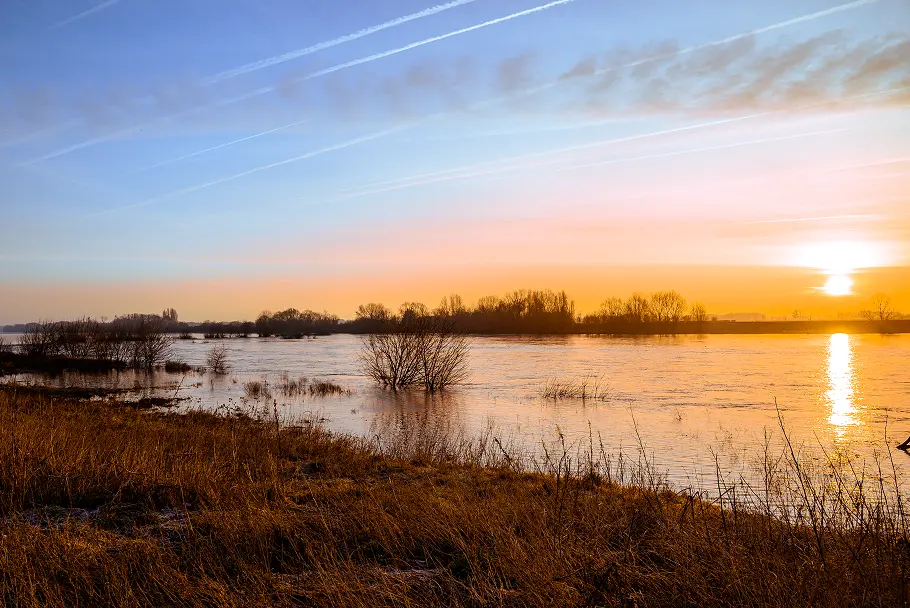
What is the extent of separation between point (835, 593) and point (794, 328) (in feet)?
530

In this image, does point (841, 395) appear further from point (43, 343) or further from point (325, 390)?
point (43, 343)

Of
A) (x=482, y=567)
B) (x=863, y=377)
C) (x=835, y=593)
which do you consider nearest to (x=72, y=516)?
(x=482, y=567)

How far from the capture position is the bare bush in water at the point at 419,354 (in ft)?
117

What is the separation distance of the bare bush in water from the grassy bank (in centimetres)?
2485

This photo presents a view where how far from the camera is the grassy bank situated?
505cm

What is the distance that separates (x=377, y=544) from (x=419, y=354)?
2912 cm

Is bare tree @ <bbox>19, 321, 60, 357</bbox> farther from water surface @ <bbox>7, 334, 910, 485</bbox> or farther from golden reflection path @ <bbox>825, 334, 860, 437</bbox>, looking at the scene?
golden reflection path @ <bbox>825, 334, 860, 437</bbox>

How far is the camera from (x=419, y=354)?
35750 millimetres

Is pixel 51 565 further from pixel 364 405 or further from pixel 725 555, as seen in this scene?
pixel 364 405

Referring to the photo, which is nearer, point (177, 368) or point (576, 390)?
point (576, 390)

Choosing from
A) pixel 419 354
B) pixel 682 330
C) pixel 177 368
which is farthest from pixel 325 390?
pixel 682 330

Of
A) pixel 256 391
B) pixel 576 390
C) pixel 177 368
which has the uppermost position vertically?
pixel 177 368

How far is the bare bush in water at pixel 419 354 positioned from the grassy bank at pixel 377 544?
2485 cm

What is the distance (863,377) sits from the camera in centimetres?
3694
